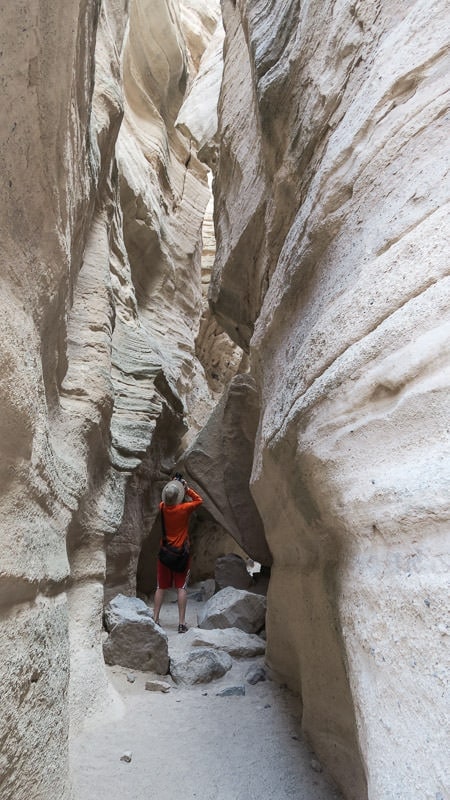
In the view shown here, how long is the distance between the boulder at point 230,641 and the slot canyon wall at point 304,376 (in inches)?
34.9

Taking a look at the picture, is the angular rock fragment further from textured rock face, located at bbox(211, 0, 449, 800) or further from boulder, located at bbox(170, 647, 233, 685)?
textured rock face, located at bbox(211, 0, 449, 800)

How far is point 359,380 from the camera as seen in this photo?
1.83 meters

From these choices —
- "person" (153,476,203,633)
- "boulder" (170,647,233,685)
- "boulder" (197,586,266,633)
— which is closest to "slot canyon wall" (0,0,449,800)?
"boulder" (170,647,233,685)

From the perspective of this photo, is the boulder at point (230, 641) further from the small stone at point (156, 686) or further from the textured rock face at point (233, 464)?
the textured rock face at point (233, 464)

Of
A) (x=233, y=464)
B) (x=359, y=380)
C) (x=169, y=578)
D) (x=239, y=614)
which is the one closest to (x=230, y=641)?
(x=239, y=614)

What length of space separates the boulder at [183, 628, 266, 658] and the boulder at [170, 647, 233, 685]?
364 millimetres

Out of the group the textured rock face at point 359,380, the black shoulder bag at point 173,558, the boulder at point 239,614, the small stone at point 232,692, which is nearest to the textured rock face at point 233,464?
the boulder at point 239,614

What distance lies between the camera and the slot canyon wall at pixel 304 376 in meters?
1.46

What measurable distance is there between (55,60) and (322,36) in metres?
2.10

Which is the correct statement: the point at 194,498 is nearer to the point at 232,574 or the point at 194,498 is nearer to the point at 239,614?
the point at 239,614

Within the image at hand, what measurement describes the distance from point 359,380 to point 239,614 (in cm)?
442

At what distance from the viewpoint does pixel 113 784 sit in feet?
8.16

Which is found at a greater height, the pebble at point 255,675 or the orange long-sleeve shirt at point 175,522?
the orange long-sleeve shirt at point 175,522

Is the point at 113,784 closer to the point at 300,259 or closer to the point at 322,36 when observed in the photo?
the point at 300,259
